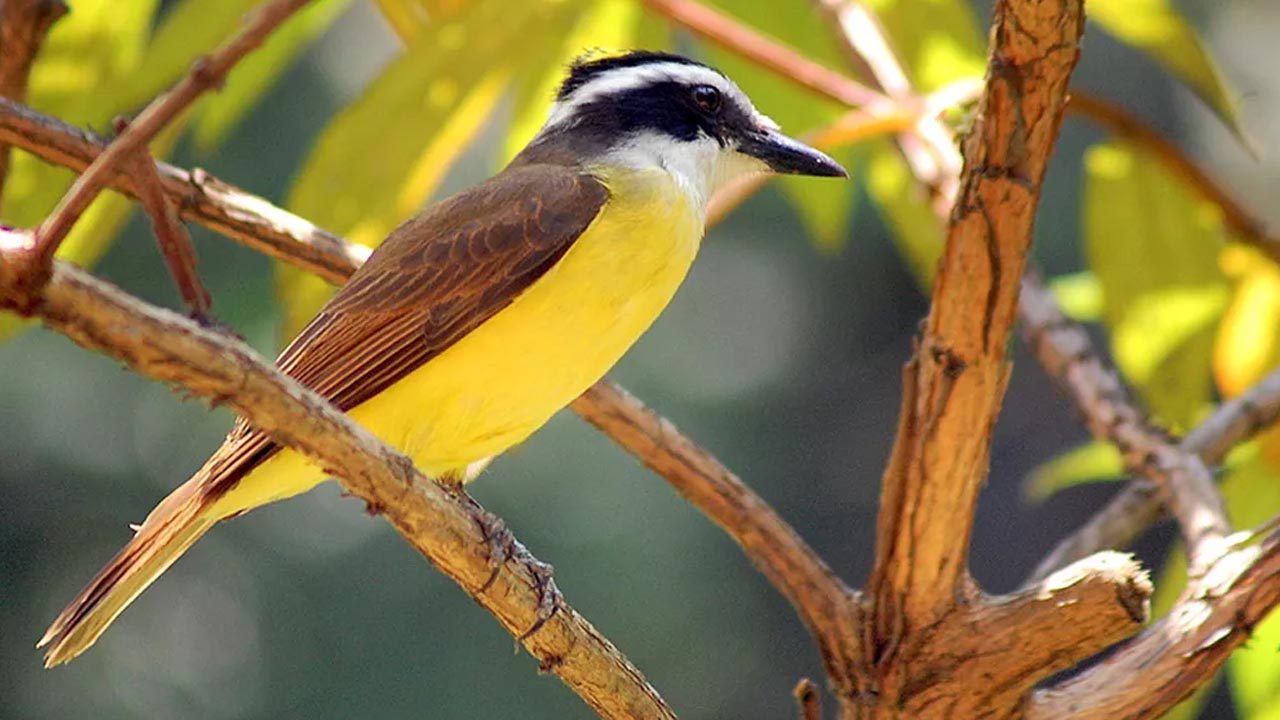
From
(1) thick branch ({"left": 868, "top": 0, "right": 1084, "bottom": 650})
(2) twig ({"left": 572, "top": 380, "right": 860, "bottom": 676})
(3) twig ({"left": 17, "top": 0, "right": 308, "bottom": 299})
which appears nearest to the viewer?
(3) twig ({"left": 17, "top": 0, "right": 308, "bottom": 299})

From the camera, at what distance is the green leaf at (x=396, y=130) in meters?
3.21

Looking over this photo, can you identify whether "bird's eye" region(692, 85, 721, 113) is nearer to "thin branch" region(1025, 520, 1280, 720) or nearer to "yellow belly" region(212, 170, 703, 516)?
"yellow belly" region(212, 170, 703, 516)

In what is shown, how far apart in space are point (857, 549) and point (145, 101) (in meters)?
5.81

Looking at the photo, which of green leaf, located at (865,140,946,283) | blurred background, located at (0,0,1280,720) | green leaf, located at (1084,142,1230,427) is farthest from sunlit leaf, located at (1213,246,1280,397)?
blurred background, located at (0,0,1280,720)

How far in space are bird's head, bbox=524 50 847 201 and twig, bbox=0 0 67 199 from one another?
101cm

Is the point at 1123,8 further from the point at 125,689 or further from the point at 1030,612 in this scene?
the point at 125,689

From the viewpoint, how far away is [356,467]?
1923 millimetres

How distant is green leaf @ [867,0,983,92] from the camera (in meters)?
3.71

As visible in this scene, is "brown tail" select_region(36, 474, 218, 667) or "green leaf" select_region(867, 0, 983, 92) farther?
"green leaf" select_region(867, 0, 983, 92)

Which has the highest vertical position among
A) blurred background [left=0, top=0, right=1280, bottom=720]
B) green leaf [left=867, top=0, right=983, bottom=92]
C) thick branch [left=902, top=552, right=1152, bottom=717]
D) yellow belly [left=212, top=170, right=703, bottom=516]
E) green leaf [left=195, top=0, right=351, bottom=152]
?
blurred background [left=0, top=0, right=1280, bottom=720]

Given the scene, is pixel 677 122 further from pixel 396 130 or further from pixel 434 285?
pixel 434 285

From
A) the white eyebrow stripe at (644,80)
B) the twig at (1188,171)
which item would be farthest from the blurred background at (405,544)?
the white eyebrow stripe at (644,80)

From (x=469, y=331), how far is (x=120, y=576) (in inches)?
26.6

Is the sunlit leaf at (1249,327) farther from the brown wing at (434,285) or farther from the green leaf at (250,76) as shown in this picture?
the green leaf at (250,76)
